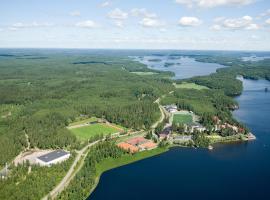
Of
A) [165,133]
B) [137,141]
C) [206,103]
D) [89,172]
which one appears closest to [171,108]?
[206,103]

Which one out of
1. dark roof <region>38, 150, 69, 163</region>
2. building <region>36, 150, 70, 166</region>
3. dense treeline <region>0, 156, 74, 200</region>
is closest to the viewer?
dense treeline <region>0, 156, 74, 200</region>

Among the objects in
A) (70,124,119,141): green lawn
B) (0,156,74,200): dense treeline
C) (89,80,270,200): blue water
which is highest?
(0,156,74,200): dense treeline

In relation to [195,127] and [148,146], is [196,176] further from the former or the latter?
[195,127]

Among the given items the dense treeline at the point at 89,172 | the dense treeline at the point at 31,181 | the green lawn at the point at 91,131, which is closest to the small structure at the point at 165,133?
the green lawn at the point at 91,131

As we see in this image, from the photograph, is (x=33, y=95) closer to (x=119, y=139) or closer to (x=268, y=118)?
(x=119, y=139)

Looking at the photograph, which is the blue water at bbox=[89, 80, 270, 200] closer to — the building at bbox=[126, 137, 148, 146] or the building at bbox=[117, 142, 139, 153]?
the building at bbox=[117, 142, 139, 153]

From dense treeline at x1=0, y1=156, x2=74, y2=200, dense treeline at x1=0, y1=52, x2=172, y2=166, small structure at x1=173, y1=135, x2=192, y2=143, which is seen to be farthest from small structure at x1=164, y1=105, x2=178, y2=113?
dense treeline at x1=0, y1=156, x2=74, y2=200
